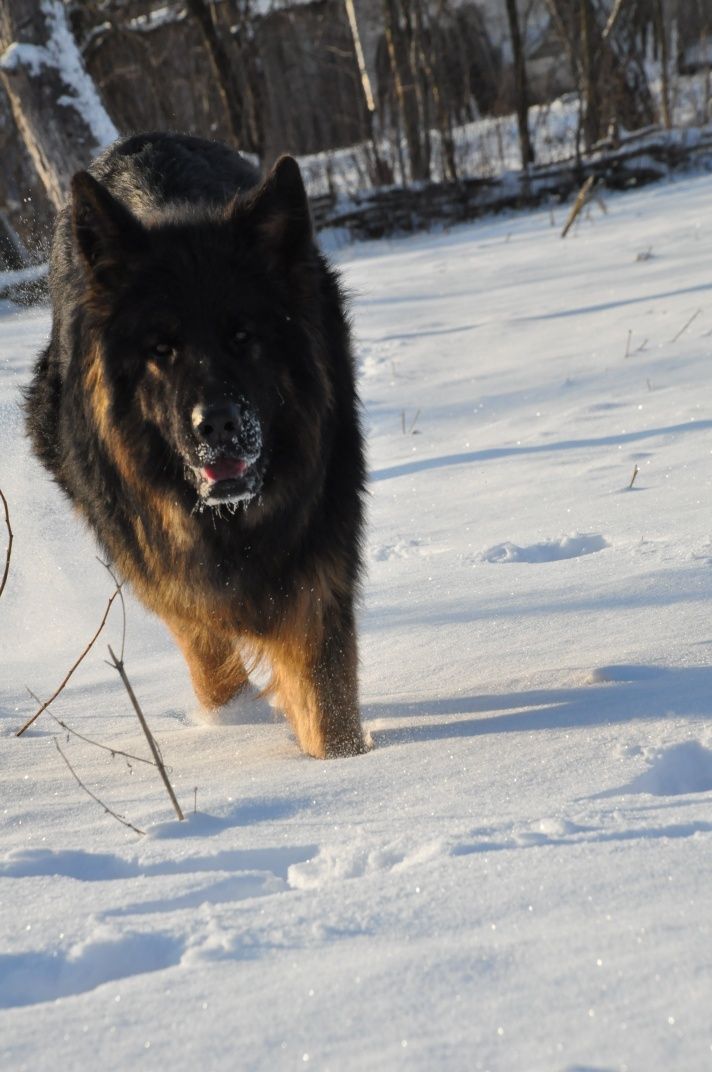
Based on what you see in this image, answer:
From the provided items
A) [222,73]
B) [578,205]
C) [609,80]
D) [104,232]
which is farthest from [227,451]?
[609,80]

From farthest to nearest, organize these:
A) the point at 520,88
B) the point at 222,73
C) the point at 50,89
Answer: the point at 520,88 < the point at 222,73 < the point at 50,89

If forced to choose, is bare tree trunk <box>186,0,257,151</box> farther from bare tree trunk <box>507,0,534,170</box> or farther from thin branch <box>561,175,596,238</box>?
thin branch <box>561,175,596,238</box>

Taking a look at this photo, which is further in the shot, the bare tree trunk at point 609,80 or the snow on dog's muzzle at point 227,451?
the bare tree trunk at point 609,80

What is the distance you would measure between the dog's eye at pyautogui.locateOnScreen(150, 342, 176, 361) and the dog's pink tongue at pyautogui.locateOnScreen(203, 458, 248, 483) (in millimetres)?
312

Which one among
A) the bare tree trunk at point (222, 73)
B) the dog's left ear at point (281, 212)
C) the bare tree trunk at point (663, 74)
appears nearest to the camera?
the dog's left ear at point (281, 212)

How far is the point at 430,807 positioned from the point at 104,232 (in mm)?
1730

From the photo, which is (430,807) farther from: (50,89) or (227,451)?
(50,89)

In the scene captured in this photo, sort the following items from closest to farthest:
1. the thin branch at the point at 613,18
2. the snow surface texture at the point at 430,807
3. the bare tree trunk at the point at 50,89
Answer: the snow surface texture at the point at 430,807, the bare tree trunk at the point at 50,89, the thin branch at the point at 613,18

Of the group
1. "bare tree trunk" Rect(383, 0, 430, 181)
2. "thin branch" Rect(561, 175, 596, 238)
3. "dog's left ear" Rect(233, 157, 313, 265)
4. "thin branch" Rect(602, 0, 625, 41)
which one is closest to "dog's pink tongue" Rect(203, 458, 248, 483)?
"dog's left ear" Rect(233, 157, 313, 265)

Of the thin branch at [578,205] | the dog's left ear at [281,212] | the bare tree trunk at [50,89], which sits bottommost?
the thin branch at [578,205]

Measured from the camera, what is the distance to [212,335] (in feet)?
9.26

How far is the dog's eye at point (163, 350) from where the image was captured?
9.27ft

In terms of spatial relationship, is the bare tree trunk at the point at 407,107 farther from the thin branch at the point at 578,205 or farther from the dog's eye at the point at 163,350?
the dog's eye at the point at 163,350

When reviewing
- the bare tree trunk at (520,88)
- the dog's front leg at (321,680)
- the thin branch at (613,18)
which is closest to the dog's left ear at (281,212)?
the dog's front leg at (321,680)
